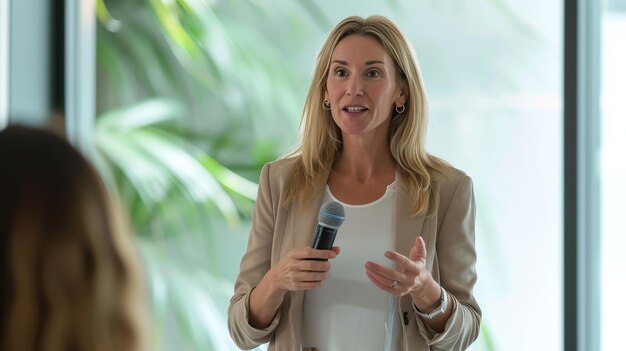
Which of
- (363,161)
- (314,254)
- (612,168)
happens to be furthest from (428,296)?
(612,168)

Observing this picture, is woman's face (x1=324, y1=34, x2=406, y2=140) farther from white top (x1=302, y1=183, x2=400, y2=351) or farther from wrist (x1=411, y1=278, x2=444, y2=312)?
wrist (x1=411, y1=278, x2=444, y2=312)

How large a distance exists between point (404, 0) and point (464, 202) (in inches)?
62.5

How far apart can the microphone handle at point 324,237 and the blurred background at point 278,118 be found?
1.74 m

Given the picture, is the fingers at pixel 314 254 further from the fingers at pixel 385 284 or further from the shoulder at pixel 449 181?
the shoulder at pixel 449 181

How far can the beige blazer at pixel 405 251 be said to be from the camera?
2715 millimetres

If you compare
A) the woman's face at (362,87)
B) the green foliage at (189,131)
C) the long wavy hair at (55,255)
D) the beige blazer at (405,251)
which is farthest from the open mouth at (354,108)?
the green foliage at (189,131)

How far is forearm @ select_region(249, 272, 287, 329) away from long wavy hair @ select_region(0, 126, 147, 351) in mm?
1340

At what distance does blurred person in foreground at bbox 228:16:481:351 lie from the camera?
2.70 meters

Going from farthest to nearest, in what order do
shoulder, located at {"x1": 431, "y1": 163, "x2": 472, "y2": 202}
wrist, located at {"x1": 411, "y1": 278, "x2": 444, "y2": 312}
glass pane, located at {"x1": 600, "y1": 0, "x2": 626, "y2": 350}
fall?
glass pane, located at {"x1": 600, "y1": 0, "x2": 626, "y2": 350} → shoulder, located at {"x1": 431, "y1": 163, "x2": 472, "y2": 202} → wrist, located at {"x1": 411, "y1": 278, "x2": 444, "y2": 312}

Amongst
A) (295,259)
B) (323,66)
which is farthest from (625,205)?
(295,259)

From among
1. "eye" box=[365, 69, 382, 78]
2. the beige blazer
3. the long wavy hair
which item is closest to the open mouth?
"eye" box=[365, 69, 382, 78]

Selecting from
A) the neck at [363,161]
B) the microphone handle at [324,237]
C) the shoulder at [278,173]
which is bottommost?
the microphone handle at [324,237]

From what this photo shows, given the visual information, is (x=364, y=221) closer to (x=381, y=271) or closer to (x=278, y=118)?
(x=381, y=271)

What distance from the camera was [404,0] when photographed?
165 inches
